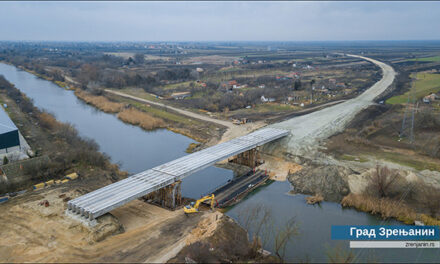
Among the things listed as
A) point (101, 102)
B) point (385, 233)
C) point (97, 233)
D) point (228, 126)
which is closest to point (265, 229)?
point (385, 233)

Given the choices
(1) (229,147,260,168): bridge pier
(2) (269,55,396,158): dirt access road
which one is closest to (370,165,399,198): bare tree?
(2) (269,55,396,158): dirt access road

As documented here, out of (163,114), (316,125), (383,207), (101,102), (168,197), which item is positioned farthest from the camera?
(101,102)

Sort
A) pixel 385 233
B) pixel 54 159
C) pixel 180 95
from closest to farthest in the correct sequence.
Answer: pixel 385 233 → pixel 54 159 → pixel 180 95

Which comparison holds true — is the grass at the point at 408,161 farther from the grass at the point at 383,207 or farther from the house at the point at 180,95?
the house at the point at 180,95

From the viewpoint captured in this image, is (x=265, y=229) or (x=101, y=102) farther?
(x=101, y=102)

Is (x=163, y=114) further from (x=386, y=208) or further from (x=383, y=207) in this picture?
(x=386, y=208)

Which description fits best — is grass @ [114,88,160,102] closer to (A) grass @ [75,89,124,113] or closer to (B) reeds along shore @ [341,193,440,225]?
(A) grass @ [75,89,124,113]
